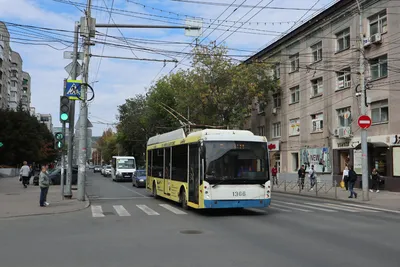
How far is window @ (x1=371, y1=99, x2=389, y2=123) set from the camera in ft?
86.2

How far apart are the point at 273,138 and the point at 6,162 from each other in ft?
115

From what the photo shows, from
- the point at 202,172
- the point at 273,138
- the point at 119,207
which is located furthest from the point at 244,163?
the point at 273,138

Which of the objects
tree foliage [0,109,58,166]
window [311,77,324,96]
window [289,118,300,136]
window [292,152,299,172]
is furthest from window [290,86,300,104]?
tree foliage [0,109,58,166]

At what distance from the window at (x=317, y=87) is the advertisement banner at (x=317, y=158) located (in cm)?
452

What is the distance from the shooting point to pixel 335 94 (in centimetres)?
3108

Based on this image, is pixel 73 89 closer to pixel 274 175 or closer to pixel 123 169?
pixel 274 175

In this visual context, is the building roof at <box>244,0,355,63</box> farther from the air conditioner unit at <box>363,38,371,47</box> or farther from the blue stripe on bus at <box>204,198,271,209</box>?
the blue stripe on bus at <box>204,198,271,209</box>

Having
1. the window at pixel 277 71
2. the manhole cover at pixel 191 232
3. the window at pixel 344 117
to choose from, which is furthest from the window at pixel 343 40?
the manhole cover at pixel 191 232

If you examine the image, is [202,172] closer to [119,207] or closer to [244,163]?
[244,163]

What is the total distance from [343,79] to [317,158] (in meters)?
6.52

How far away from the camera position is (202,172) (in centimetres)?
1335

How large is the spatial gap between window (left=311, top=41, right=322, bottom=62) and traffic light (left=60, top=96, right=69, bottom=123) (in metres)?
21.8

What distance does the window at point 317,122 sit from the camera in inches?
1291

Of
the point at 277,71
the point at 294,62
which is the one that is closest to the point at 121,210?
the point at 294,62
